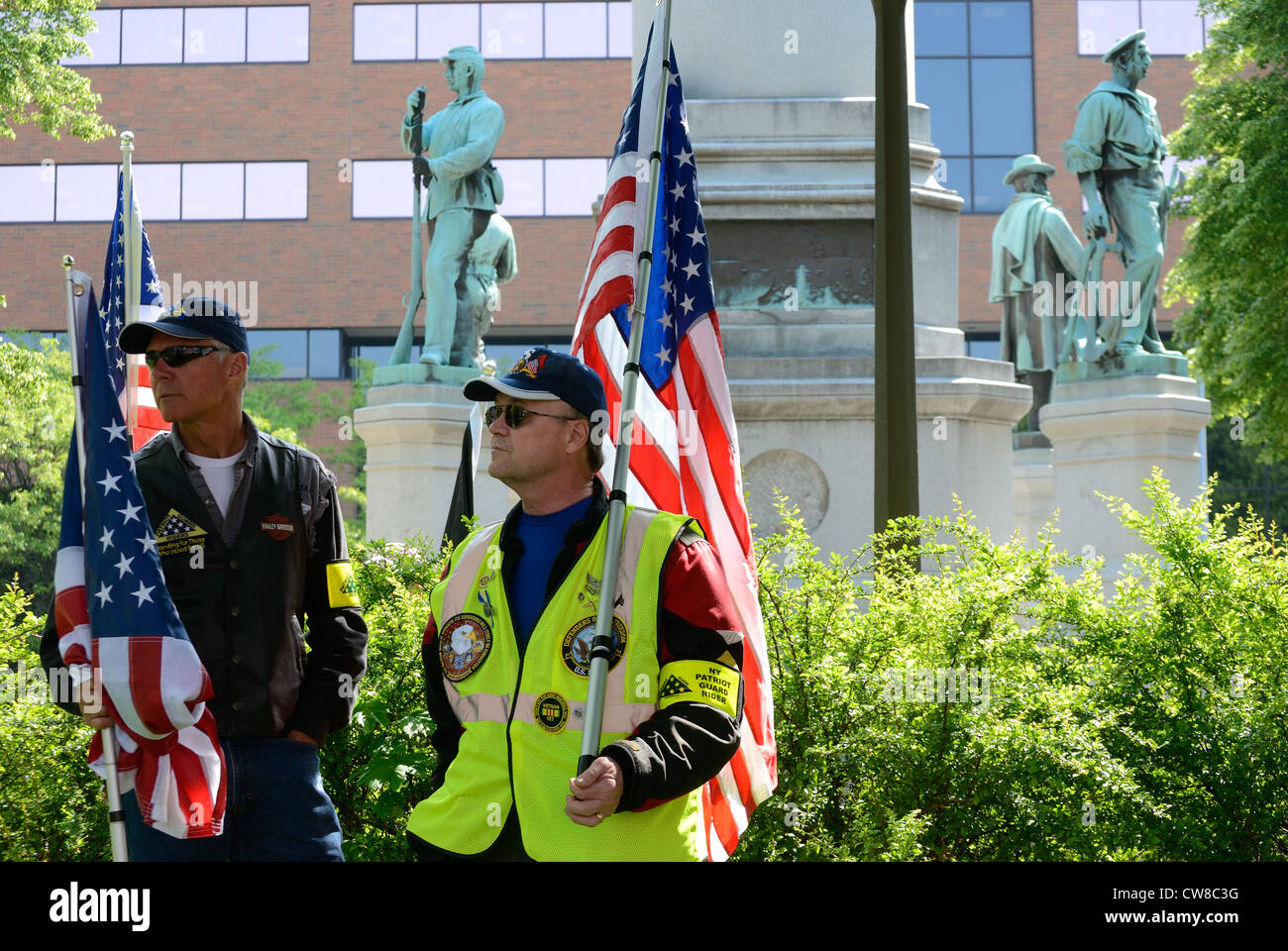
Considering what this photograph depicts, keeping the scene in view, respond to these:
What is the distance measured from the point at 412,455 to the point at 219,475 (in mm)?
11475

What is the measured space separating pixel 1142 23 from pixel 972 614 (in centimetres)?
4156

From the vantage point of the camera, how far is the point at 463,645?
339 centimetres

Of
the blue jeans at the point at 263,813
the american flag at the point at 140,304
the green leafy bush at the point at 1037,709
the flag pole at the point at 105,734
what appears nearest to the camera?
the flag pole at the point at 105,734

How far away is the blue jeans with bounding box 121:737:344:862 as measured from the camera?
362 centimetres

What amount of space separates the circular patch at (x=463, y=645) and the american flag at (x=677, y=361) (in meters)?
0.96

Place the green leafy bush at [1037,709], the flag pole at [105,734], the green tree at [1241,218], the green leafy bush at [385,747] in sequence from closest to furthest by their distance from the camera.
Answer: the flag pole at [105,734]
the green leafy bush at [1037,709]
the green leafy bush at [385,747]
the green tree at [1241,218]

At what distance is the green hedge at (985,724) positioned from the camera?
4.75 m

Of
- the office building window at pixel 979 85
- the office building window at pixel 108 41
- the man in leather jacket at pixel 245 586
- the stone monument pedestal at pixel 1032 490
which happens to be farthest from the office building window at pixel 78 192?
the man in leather jacket at pixel 245 586

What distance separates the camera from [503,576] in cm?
341

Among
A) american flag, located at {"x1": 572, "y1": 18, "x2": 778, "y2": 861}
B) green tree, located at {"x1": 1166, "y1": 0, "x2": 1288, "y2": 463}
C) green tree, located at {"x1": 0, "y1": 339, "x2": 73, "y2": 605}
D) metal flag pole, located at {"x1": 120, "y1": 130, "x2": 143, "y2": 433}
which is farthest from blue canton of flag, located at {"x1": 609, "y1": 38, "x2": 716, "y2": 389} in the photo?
green tree, located at {"x1": 0, "y1": 339, "x2": 73, "y2": 605}

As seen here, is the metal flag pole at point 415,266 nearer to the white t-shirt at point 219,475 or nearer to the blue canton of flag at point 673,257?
the blue canton of flag at point 673,257

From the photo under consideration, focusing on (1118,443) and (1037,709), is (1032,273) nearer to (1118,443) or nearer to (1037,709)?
(1118,443)

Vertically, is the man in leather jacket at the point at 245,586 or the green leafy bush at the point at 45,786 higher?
the man in leather jacket at the point at 245,586
